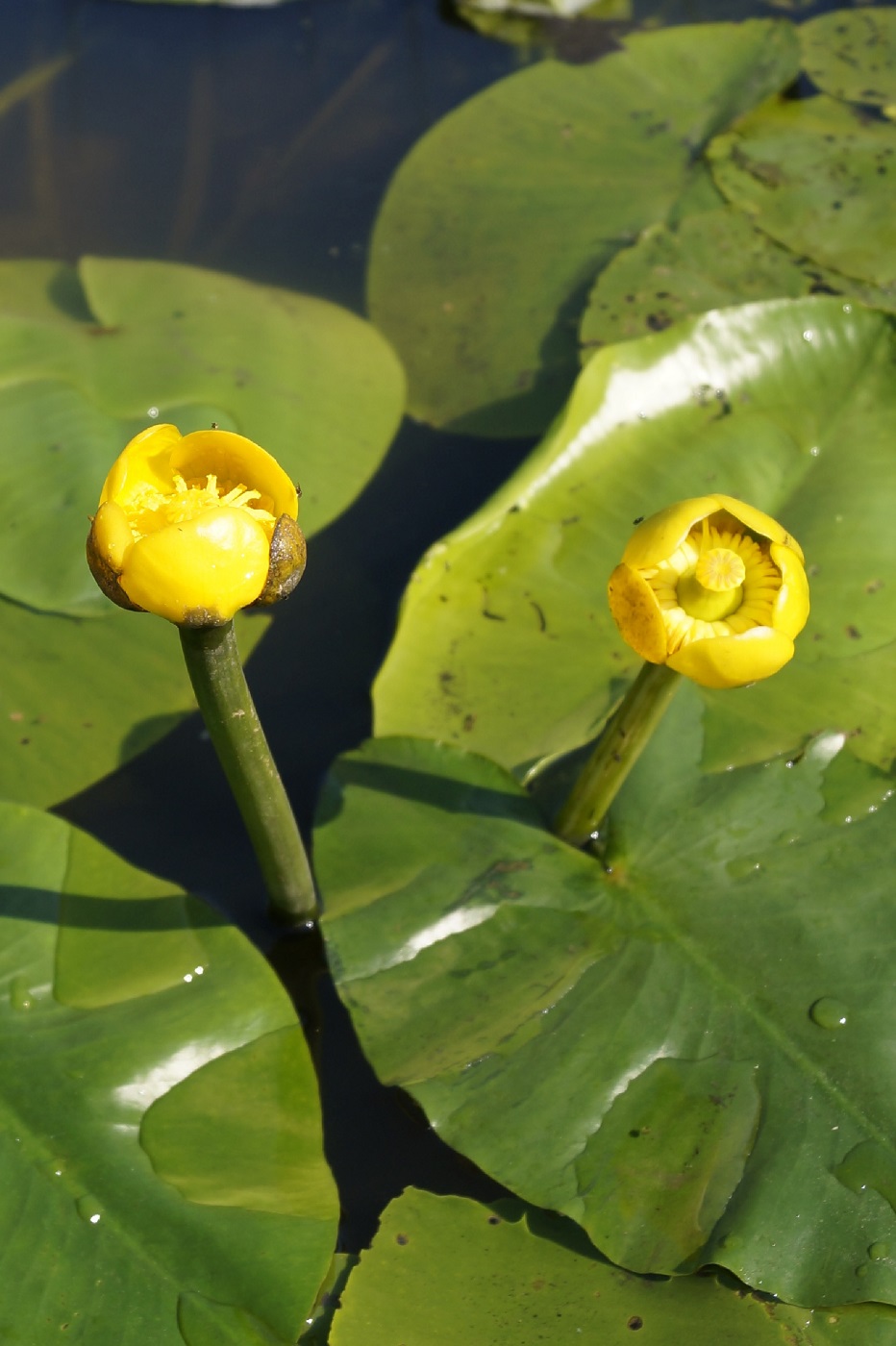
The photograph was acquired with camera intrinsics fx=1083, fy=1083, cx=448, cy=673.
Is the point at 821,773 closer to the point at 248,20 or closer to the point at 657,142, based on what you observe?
the point at 657,142

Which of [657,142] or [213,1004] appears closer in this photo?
[213,1004]

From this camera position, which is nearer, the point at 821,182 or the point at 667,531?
the point at 667,531

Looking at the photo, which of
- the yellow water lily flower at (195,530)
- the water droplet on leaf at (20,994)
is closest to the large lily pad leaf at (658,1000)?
the water droplet on leaf at (20,994)

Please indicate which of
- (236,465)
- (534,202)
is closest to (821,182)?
(534,202)

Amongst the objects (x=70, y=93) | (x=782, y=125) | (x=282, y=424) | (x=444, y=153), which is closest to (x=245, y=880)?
(x=282, y=424)

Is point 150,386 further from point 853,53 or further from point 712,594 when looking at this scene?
point 853,53

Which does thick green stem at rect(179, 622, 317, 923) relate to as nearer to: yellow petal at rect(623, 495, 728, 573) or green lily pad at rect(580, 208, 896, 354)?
yellow petal at rect(623, 495, 728, 573)

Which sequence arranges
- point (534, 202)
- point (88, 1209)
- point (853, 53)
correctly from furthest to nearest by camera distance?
point (853, 53)
point (534, 202)
point (88, 1209)

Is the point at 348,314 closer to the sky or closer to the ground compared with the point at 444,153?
closer to the ground
